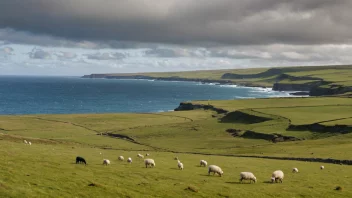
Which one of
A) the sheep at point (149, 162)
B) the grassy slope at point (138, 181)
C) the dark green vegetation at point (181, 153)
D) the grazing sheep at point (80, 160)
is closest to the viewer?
the grassy slope at point (138, 181)

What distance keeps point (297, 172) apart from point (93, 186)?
1003 inches

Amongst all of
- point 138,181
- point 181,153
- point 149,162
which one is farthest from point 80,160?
point 181,153

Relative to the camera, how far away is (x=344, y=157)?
5497 centimetres

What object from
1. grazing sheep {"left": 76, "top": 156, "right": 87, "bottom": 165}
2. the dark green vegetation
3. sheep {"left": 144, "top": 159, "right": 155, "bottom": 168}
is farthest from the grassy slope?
grazing sheep {"left": 76, "top": 156, "right": 87, "bottom": 165}

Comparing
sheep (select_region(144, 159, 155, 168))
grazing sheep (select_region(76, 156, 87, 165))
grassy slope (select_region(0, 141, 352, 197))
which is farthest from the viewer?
sheep (select_region(144, 159, 155, 168))

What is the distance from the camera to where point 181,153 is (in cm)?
6625

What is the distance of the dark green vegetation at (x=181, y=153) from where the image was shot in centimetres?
3094

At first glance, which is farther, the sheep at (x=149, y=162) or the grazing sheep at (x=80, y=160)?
the sheep at (x=149, y=162)

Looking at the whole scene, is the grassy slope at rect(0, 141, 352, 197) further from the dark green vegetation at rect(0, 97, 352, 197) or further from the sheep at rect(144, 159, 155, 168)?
the sheep at rect(144, 159, 155, 168)

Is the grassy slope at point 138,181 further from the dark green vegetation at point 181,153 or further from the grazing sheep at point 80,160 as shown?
the grazing sheep at point 80,160

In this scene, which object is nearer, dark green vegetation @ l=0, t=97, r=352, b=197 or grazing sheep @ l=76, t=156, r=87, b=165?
dark green vegetation @ l=0, t=97, r=352, b=197

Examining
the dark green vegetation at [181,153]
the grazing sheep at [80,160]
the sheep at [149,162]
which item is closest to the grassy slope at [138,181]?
the dark green vegetation at [181,153]

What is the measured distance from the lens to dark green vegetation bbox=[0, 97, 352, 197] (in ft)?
102

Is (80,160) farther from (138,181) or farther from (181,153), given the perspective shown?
(181,153)
